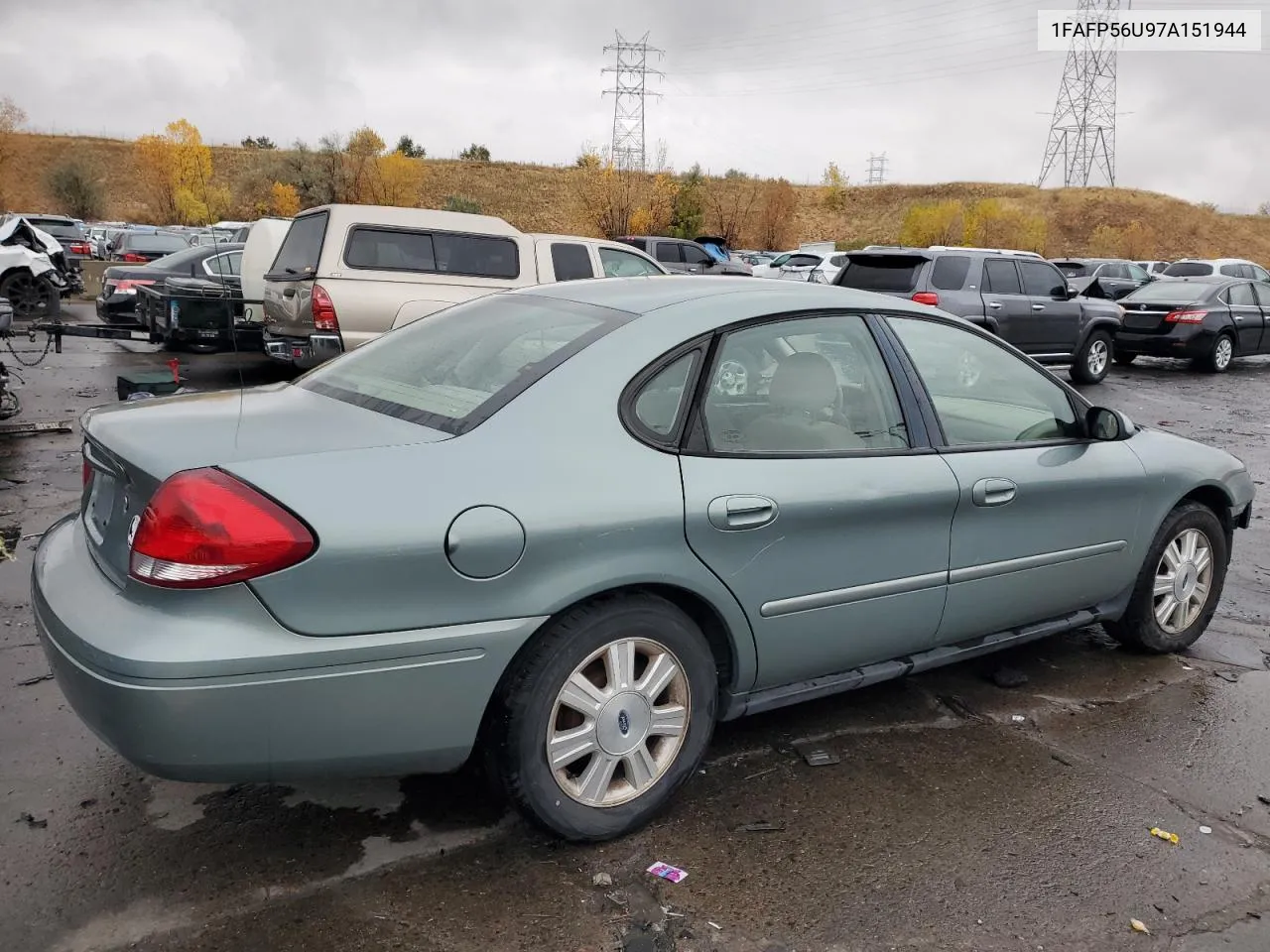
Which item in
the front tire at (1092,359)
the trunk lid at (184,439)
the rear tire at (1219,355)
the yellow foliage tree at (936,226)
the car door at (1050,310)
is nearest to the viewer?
the trunk lid at (184,439)

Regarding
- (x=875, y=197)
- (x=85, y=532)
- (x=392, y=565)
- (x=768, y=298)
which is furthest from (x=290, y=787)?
(x=875, y=197)

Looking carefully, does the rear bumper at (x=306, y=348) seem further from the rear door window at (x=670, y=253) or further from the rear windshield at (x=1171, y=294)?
the rear windshield at (x=1171, y=294)

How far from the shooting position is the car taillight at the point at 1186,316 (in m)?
16.0

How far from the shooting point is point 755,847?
2908mm

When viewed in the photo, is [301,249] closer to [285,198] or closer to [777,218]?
[777,218]

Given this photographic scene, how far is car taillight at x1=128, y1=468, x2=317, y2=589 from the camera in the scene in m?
2.29

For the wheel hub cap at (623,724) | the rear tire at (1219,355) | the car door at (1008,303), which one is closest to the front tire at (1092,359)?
the car door at (1008,303)

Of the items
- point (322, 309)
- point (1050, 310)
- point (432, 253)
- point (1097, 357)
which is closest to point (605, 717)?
point (322, 309)

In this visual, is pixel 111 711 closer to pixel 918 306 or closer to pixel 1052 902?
pixel 1052 902

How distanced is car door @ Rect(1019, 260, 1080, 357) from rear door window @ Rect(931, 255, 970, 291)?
46.6 inches

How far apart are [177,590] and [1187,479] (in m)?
3.95

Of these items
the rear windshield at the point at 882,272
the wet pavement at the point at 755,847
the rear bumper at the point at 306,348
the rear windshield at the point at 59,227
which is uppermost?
the rear windshield at the point at 59,227

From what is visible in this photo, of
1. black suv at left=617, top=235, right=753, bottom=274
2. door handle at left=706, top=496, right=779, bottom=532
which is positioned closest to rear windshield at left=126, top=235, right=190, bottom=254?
black suv at left=617, top=235, right=753, bottom=274

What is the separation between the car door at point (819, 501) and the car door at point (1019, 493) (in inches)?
6.4
